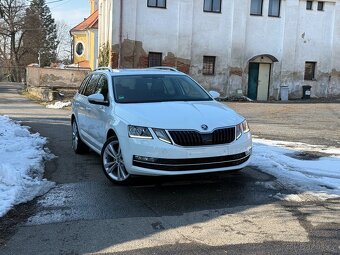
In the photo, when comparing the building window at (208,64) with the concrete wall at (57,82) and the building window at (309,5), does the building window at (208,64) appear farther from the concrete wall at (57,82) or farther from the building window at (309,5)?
the concrete wall at (57,82)

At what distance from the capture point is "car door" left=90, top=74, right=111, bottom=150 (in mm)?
7012

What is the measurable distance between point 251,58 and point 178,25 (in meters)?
5.11

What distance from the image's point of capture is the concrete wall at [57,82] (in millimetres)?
28156

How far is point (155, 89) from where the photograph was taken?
731 cm

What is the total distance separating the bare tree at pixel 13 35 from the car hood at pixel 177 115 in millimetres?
60976

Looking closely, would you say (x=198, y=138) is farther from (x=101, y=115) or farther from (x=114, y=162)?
(x=101, y=115)

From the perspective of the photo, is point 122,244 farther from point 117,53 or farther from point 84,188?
point 117,53

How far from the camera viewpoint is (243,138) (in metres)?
6.24

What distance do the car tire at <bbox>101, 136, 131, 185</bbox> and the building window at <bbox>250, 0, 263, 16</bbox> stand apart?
22.9m

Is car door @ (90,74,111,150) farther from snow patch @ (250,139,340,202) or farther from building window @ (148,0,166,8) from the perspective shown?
building window @ (148,0,166,8)

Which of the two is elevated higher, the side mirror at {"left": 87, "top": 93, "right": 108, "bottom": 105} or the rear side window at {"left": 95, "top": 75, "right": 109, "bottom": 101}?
the rear side window at {"left": 95, "top": 75, "right": 109, "bottom": 101}

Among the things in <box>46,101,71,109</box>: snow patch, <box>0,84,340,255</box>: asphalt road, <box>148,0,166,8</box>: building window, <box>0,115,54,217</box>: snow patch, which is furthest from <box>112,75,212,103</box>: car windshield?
<box>148,0,166,8</box>: building window

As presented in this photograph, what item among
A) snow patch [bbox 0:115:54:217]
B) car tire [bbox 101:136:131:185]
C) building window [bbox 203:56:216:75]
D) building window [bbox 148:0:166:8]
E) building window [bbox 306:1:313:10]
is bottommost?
snow patch [bbox 0:115:54:217]

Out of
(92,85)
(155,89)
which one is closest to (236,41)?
(92,85)
